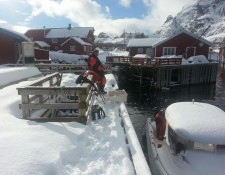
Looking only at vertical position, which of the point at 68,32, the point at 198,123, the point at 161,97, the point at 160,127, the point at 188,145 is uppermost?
the point at 68,32

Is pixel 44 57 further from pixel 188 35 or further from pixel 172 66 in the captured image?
pixel 188 35

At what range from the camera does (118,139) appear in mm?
5734

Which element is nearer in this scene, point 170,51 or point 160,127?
point 160,127

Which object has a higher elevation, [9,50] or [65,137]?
[9,50]

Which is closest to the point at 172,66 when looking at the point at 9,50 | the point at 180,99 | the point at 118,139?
the point at 180,99

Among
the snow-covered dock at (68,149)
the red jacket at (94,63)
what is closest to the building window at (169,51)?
the red jacket at (94,63)

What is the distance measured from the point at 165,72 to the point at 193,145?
22556 millimetres

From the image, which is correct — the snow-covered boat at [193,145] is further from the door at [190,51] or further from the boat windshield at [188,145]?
the door at [190,51]

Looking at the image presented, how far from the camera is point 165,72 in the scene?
2959 cm

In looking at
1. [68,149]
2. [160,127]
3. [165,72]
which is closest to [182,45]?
[165,72]

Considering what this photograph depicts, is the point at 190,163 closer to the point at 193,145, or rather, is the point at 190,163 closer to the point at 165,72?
the point at 193,145

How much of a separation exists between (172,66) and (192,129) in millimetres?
22585

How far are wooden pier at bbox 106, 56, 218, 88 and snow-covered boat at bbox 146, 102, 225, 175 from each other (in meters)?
20.6

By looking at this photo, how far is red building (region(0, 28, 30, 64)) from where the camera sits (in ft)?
77.0
